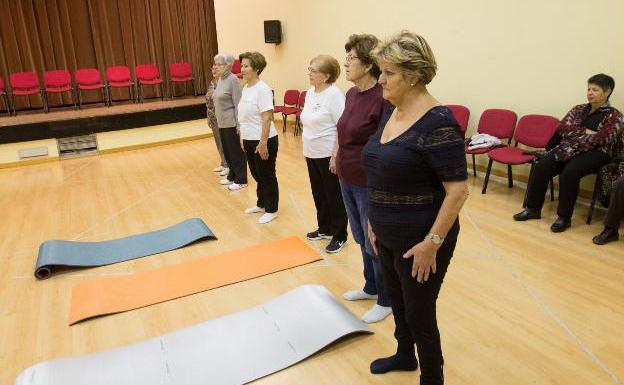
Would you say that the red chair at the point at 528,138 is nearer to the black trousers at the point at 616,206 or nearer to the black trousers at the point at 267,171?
the black trousers at the point at 616,206

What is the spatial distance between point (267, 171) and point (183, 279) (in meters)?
1.24

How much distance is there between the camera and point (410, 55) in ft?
4.69

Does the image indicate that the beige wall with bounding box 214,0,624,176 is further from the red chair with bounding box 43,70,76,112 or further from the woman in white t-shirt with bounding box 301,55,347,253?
the red chair with bounding box 43,70,76,112

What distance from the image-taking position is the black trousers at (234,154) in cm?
490

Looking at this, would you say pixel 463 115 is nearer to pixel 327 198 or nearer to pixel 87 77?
pixel 327 198

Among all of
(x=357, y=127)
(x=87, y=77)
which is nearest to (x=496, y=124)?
(x=357, y=127)

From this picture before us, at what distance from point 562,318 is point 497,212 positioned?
1.74 meters

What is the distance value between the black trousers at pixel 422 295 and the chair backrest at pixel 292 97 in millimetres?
6792

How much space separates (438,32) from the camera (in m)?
5.44

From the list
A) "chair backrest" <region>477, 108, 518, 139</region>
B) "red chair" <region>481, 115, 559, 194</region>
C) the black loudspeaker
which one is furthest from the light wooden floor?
the black loudspeaker

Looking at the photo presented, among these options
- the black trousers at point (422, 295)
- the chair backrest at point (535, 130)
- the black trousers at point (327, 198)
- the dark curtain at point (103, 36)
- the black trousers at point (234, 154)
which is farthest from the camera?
the dark curtain at point (103, 36)

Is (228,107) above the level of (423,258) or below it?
above

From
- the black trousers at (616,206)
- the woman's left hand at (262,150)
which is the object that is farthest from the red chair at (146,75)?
the black trousers at (616,206)

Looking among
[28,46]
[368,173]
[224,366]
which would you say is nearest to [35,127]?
[28,46]
